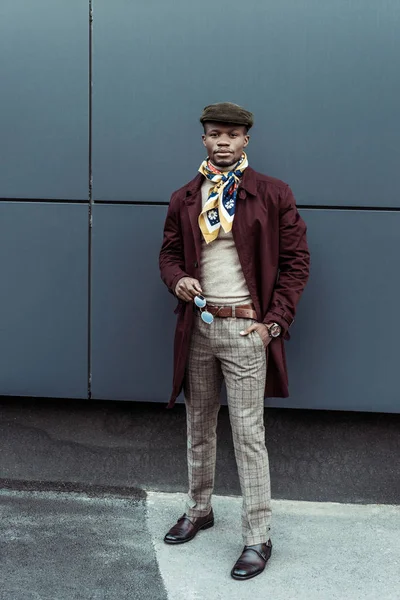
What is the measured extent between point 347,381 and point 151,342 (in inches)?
45.0

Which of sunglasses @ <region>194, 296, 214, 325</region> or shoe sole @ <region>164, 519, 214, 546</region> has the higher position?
sunglasses @ <region>194, 296, 214, 325</region>

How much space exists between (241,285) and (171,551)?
4.51 feet

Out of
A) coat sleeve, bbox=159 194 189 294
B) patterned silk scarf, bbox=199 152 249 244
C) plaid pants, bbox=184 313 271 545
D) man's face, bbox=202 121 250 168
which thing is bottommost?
plaid pants, bbox=184 313 271 545

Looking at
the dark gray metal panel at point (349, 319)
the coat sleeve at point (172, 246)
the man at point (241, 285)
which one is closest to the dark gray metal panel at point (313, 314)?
the dark gray metal panel at point (349, 319)

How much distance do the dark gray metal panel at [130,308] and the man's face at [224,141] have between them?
0.80 metres

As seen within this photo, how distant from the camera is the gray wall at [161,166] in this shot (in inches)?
164

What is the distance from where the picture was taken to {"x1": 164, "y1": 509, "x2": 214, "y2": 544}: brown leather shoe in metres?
3.87

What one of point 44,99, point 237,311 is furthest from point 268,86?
point 237,311

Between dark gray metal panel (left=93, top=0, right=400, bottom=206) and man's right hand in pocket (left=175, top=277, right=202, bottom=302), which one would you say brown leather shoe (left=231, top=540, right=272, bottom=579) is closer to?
man's right hand in pocket (left=175, top=277, right=202, bottom=302)

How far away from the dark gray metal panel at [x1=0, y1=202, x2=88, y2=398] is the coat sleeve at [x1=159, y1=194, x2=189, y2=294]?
732 mm

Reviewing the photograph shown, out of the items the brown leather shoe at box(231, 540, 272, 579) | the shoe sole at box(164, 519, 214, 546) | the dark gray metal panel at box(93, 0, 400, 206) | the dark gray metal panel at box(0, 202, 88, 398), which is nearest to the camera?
the brown leather shoe at box(231, 540, 272, 579)

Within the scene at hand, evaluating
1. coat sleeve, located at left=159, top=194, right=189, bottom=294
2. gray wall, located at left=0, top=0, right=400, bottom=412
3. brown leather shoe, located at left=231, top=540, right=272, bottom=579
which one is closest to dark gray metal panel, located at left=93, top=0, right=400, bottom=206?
gray wall, located at left=0, top=0, right=400, bottom=412

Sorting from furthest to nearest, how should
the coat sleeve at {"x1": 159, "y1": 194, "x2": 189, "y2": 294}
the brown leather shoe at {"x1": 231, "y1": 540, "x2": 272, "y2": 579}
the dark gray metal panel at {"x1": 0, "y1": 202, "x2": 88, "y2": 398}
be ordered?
the dark gray metal panel at {"x1": 0, "y1": 202, "x2": 88, "y2": 398} < the coat sleeve at {"x1": 159, "y1": 194, "x2": 189, "y2": 294} < the brown leather shoe at {"x1": 231, "y1": 540, "x2": 272, "y2": 579}

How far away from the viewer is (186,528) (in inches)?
154
